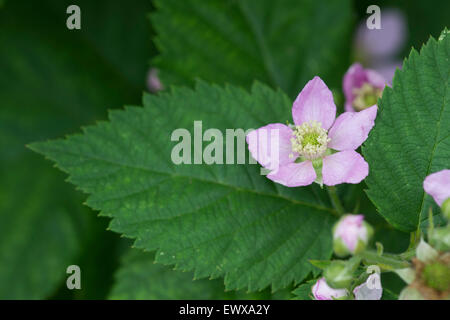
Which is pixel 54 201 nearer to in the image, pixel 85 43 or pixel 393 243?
pixel 85 43

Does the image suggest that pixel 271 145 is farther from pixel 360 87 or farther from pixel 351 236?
pixel 360 87

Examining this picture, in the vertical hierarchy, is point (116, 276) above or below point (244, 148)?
below

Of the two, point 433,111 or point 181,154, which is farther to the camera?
point 181,154

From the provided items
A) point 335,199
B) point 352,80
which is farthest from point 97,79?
point 335,199

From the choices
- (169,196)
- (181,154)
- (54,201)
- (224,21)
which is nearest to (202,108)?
(181,154)

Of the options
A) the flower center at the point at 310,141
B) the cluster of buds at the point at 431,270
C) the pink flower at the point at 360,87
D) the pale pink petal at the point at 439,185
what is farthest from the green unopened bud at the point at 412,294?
the pink flower at the point at 360,87

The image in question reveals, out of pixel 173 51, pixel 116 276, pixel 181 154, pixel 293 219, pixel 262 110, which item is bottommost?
pixel 116 276

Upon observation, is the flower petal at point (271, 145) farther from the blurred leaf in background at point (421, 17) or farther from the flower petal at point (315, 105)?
the blurred leaf in background at point (421, 17)
